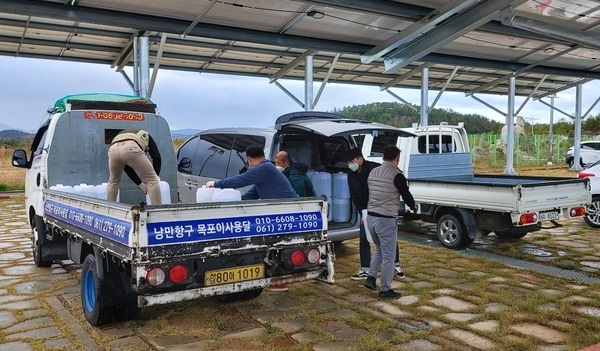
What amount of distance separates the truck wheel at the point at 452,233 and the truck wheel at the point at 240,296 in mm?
3753

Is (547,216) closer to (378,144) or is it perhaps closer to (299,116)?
(299,116)

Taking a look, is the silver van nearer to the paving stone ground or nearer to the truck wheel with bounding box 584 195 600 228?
the paving stone ground

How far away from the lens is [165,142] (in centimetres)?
688

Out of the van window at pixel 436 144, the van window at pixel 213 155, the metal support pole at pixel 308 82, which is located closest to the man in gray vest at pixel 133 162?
the van window at pixel 213 155

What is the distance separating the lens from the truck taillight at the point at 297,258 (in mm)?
4316

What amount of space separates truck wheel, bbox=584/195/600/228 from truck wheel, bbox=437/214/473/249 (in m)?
3.20

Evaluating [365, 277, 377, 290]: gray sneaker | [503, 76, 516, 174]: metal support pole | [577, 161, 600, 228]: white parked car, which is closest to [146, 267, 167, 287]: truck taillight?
[365, 277, 377, 290]: gray sneaker

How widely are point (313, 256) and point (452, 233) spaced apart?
13.3 ft

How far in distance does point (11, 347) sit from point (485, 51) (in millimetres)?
13442

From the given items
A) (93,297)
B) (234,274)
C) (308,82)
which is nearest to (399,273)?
(234,274)

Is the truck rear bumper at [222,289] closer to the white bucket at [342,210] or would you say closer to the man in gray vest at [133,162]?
the man in gray vest at [133,162]

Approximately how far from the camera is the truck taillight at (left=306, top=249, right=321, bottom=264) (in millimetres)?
4413

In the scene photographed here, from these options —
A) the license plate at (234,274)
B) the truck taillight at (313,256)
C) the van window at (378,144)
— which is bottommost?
the license plate at (234,274)

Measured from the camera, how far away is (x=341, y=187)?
6.68 m
